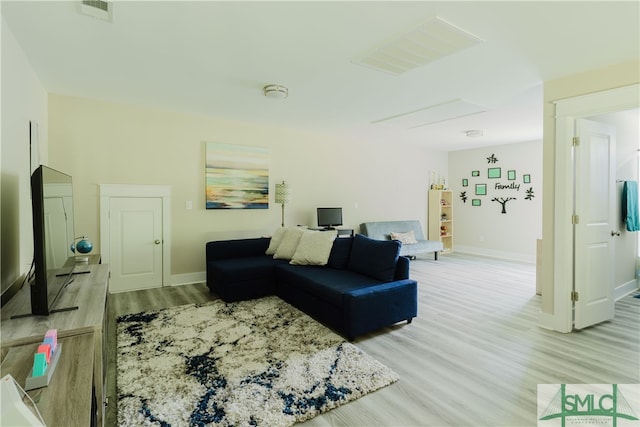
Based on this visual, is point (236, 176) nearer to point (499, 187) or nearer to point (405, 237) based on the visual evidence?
point (405, 237)

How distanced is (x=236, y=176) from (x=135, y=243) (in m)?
1.65

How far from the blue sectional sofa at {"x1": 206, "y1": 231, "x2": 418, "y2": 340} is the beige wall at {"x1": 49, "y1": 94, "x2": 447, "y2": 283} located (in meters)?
0.59

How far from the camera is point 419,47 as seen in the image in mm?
2463

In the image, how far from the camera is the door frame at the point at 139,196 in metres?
3.98

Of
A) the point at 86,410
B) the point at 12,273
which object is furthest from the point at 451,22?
the point at 12,273

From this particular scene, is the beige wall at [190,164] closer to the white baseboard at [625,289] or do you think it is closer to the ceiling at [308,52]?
the ceiling at [308,52]

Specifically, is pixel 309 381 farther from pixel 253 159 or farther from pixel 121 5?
pixel 253 159

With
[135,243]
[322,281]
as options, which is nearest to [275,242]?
[322,281]

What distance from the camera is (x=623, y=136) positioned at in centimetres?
389

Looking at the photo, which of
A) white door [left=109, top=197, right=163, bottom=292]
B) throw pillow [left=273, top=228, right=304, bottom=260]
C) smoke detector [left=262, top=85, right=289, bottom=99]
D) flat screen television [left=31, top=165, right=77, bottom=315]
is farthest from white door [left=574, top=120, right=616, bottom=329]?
white door [left=109, top=197, right=163, bottom=292]

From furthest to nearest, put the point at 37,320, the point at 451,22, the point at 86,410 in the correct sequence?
the point at 451,22
the point at 37,320
the point at 86,410

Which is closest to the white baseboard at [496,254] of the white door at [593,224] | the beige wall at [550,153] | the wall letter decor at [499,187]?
the wall letter decor at [499,187]

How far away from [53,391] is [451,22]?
2.82 m

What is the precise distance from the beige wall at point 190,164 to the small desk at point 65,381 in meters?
3.13
